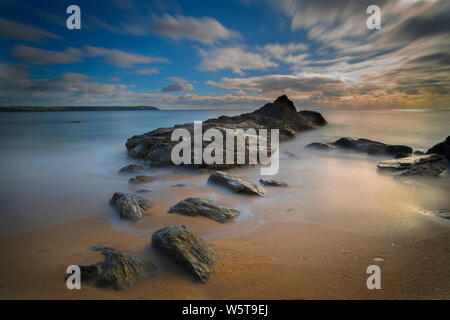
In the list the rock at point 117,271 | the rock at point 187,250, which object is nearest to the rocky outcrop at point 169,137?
the rock at point 187,250

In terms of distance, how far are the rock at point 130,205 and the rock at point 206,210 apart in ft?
2.23

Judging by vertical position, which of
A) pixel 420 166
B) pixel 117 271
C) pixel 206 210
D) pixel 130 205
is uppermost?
pixel 420 166

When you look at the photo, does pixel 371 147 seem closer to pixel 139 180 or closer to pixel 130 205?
pixel 139 180

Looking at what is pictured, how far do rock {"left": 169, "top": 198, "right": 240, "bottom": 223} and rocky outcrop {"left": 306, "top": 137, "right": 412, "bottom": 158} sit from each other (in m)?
11.6

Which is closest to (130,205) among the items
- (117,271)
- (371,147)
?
(117,271)

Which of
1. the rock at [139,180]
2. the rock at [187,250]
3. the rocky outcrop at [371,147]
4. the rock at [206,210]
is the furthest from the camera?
the rocky outcrop at [371,147]

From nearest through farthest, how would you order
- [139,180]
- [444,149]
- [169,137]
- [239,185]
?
[239,185], [139,180], [444,149], [169,137]

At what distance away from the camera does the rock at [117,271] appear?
101 inches

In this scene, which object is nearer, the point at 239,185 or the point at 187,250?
the point at 187,250

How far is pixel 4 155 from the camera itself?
12.7 m

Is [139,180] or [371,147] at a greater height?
[371,147]

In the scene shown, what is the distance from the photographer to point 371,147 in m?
12.5

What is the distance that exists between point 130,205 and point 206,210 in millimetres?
1785

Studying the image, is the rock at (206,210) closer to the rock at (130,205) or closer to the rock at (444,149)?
the rock at (130,205)
